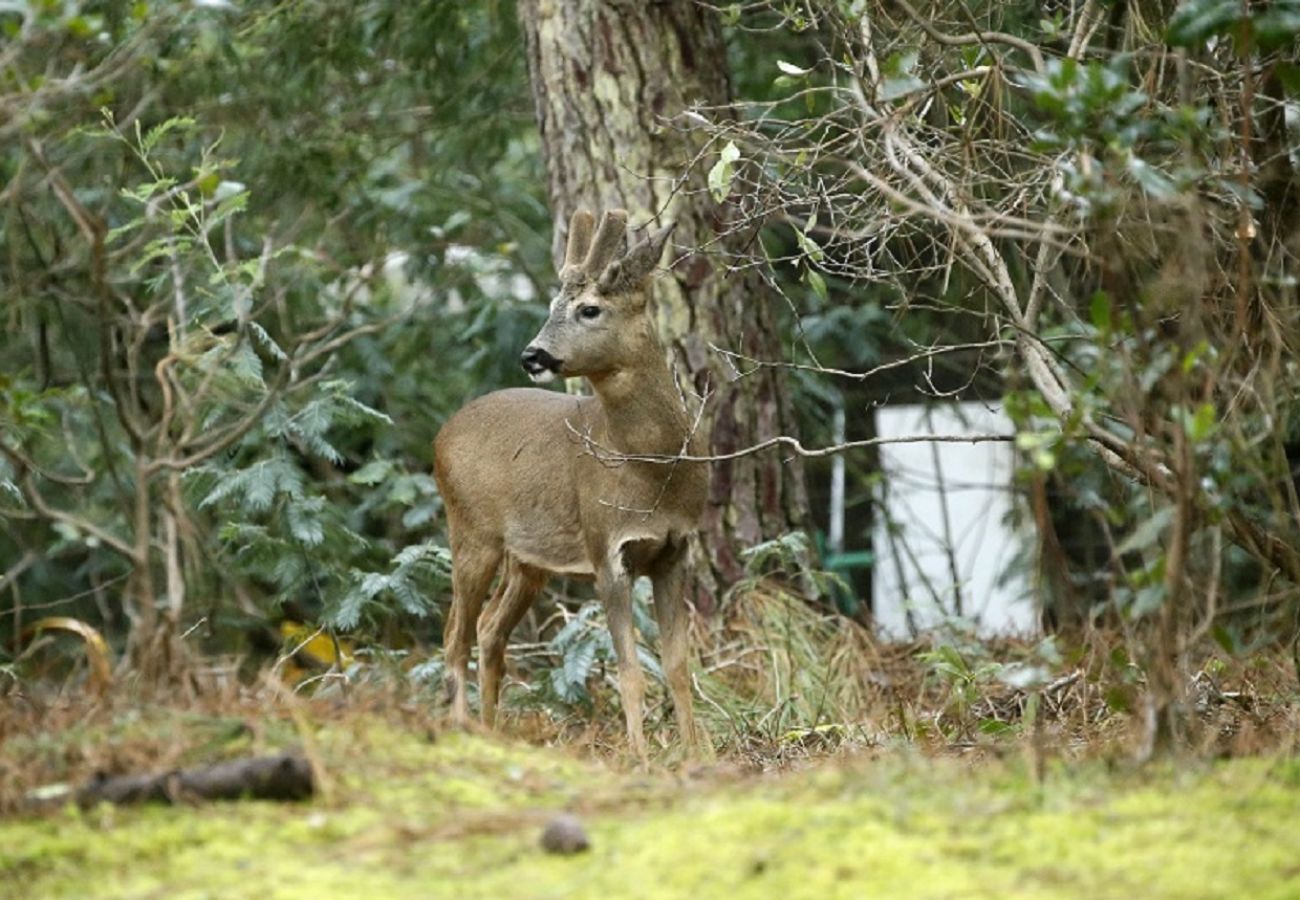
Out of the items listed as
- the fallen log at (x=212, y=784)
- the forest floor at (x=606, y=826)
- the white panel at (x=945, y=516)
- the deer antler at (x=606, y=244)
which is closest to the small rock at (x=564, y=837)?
the forest floor at (x=606, y=826)

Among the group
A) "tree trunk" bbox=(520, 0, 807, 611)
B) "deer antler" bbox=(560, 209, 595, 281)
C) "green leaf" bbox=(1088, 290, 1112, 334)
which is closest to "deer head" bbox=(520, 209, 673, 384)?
"deer antler" bbox=(560, 209, 595, 281)

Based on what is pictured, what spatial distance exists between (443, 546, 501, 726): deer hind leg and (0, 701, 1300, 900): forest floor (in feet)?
10.2

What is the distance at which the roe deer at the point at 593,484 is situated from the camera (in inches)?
Result: 281

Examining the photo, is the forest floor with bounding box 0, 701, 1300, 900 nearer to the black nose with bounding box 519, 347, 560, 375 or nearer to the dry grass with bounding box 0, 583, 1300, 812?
the dry grass with bounding box 0, 583, 1300, 812

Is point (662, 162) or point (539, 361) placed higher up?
point (662, 162)

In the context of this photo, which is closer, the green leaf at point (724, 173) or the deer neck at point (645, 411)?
the green leaf at point (724, 173)

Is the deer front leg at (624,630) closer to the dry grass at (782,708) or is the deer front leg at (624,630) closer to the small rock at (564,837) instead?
the dry grass at (782,708)

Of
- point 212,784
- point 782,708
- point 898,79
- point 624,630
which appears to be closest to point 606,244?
point 624,630

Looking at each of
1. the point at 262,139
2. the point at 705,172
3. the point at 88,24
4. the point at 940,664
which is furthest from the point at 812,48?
the point at 88,24

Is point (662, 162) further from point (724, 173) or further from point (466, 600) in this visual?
point (724, 173)

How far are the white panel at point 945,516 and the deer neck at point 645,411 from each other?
4016 mm

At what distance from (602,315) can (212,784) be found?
347 centimetres

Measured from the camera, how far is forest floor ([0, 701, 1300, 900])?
367 centimetres

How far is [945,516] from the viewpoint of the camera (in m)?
11.2
